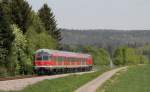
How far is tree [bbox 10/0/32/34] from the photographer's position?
251 feet

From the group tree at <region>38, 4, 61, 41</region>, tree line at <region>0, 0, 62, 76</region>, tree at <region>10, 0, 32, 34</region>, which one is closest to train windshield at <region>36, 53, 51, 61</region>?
tree line at <region>0, 0, 62, 76</region>

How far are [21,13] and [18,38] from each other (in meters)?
5.75

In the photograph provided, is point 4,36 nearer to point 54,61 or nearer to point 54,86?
point 54,61

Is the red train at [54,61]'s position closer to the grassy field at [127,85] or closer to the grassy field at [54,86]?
the grassy field at [127,85]

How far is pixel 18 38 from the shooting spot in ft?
239

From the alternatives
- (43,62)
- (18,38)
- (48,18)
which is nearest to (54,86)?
(43,62)

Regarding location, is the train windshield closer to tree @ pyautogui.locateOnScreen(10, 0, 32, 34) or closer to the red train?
the red train

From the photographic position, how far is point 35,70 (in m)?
66.9

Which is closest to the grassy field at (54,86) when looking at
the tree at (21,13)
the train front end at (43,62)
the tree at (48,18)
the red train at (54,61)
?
the train front end at (43,62)

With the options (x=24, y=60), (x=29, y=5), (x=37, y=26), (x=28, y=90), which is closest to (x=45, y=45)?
(x=37, y=26)

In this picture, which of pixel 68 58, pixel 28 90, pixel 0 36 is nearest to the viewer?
pixel 28 90

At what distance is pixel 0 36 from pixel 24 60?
32.1ft

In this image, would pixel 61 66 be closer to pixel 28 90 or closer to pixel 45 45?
pixel 45 45

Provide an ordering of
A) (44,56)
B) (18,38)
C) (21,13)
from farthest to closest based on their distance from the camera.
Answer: (21,13)
(18,38)
(44,56)
